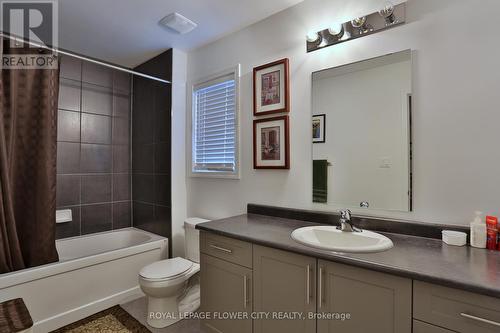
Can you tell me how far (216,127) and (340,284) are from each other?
1786 mm

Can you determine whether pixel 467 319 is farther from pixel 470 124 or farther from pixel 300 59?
pixel 300 59

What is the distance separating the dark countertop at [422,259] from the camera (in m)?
0.89

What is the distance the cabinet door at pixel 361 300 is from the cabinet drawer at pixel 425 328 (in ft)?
0.07

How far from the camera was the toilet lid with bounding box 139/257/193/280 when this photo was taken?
1.91 m

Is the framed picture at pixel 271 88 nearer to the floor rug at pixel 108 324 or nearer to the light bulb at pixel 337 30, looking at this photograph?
the light bulb at pixel 337 30

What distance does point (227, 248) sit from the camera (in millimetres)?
1608

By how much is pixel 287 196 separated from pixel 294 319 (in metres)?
0.86

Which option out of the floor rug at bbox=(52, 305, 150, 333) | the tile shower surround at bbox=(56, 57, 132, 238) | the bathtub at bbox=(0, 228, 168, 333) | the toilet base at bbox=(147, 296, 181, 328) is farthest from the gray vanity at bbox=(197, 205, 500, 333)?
the tile shower surround at bbox=(56, 57, 132, 238)

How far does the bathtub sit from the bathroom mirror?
73.1 inches

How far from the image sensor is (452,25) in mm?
1341

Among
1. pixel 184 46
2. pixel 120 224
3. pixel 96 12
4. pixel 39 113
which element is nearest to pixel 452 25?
pixel 184 46

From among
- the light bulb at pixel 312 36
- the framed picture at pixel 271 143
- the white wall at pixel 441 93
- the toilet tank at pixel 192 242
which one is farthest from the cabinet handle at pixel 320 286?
the light bulb at pixel 312 36

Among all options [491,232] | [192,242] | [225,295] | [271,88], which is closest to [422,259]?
[491,232]

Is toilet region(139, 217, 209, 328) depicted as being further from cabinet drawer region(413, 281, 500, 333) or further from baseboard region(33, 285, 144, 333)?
cabinet drawer region(413, 281, 500, 333)
